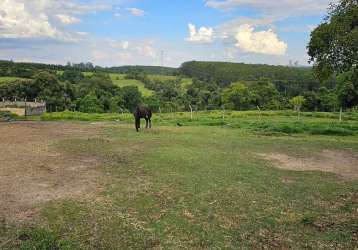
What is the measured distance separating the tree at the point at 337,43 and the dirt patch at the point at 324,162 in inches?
148

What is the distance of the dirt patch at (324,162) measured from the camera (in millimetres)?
12376

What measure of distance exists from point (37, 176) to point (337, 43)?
504 inches

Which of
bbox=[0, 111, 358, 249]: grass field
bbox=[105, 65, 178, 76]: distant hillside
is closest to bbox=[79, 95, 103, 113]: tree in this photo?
bbox=[0, 111, 358, 249]: grass field

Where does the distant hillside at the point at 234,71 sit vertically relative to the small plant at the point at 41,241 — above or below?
above

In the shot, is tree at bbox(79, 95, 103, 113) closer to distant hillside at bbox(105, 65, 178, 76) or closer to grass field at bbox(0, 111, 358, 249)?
grass field at bbox(0, 111, 358, 249)

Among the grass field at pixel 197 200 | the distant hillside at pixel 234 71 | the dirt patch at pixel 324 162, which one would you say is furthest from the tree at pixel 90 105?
the distant hillside at pixel 234 71

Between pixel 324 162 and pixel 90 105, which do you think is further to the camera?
pixel 90 105

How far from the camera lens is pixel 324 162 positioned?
13664mm

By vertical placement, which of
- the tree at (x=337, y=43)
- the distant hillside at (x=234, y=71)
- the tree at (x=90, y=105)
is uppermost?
the distant hillside at (x=234, y=71)

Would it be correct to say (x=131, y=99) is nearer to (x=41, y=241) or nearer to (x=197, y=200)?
(x=197, y=200)

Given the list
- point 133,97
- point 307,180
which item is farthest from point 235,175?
point 133,97

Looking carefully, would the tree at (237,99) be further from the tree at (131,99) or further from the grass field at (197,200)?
the grass field at (197,200)

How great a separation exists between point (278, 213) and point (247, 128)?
1609 cm

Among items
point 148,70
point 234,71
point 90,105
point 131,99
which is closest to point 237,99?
point 131,99
